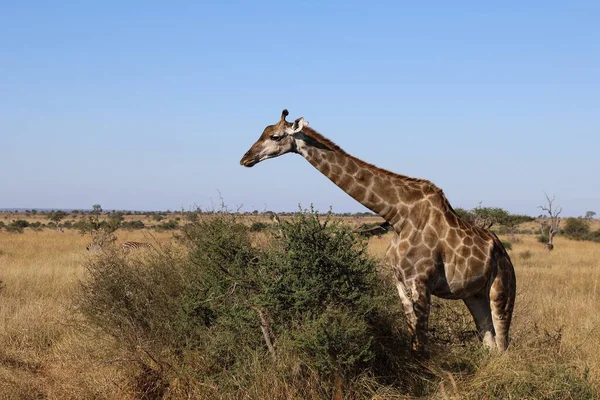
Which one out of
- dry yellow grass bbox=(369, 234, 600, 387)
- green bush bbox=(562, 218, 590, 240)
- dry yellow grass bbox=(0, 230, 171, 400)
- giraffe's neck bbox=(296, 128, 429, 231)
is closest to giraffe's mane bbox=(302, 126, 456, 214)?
giraffe's neck bbox=(296, 128, 429, 231)

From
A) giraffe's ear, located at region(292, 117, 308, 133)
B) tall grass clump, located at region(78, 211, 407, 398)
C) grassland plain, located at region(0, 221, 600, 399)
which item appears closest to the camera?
tall grass clump, located at region(78, 211, 407, 398)

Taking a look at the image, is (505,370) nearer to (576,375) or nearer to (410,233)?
(576,375)

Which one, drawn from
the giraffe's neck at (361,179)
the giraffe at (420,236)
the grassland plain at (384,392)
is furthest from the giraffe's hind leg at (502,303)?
the giraffe's neck at (361,179)

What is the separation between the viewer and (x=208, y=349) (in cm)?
671

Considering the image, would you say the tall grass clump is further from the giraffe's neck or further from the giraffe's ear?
the giraffe's ear

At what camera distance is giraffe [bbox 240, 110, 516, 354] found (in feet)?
21.5

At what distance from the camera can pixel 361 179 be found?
695 cm

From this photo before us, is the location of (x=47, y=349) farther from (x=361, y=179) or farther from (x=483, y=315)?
(x=483, y=315)

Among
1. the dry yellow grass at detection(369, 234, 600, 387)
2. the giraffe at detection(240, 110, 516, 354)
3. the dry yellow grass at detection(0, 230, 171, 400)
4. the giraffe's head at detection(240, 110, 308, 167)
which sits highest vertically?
the giraffe's head at detection(240, 110, 308, 167)

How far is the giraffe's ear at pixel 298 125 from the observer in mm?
6766

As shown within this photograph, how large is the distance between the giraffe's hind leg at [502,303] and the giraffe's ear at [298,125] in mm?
2578

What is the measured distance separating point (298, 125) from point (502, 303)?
9.35 feet

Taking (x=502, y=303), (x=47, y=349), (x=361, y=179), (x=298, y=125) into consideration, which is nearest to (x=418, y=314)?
(x=502, y=303)

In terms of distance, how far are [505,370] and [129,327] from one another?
4350 millimetres
